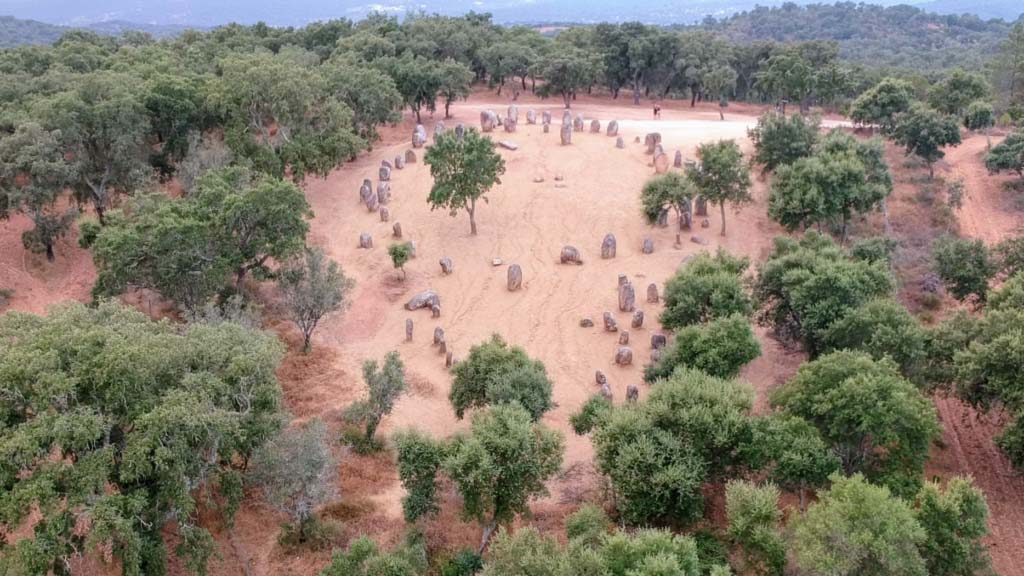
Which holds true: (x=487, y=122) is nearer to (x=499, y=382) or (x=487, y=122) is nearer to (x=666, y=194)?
(x=666, y=194)

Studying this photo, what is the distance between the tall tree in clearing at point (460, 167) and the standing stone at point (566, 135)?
44.6 feet

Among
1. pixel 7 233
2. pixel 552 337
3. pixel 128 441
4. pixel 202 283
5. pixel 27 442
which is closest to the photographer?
pixel 27 442

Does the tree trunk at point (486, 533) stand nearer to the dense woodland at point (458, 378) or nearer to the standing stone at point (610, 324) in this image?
the dense woodland at point (458, 378)

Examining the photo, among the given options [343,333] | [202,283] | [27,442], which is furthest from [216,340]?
[343,333]

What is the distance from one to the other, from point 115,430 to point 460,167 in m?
25.0

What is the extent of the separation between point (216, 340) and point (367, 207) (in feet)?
86.6

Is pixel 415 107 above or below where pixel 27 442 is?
above

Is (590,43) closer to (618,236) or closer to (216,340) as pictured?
(618,236)

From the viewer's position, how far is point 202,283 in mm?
29297

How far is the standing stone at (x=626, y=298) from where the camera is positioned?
111 ft

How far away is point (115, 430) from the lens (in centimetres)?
1748

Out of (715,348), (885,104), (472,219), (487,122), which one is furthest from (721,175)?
(487,122)

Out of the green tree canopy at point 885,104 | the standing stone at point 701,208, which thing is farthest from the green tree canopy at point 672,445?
the green tree canopy at point 885,104

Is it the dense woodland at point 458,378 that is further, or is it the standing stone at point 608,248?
the standing stone at point 608,248
